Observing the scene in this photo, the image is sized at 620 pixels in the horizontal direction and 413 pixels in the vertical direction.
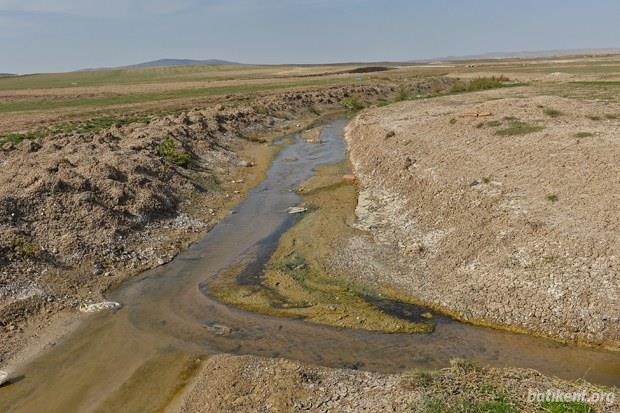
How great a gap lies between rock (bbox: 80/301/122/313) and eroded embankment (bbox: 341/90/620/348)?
9512 millimetres

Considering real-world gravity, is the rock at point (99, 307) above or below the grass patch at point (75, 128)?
below

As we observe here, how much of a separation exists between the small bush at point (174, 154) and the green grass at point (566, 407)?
29968 mm

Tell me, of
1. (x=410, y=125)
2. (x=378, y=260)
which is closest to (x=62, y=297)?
(x=378, y=260)

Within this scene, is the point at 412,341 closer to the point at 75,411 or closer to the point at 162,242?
the point at 75,411

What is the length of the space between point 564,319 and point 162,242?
58.0 ft

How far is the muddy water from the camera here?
13422 mm

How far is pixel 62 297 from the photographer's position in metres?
18.5

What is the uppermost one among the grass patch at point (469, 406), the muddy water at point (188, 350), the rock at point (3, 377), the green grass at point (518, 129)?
the green grass at point (518, 129)

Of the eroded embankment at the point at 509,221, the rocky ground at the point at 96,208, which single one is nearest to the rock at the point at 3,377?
the rocky ground at the point at 96,208

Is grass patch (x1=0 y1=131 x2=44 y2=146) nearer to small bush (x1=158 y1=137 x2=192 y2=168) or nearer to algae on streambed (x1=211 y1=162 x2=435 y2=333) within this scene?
small bush (x1=158 y1=137 x2=192 y2=168)

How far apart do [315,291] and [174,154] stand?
21558 mm

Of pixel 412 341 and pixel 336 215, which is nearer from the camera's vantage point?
pixel 412 341

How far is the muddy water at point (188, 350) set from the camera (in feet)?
44.0

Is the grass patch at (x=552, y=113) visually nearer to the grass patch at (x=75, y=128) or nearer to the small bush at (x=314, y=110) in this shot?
the grass patch at (x=75, y=128)
